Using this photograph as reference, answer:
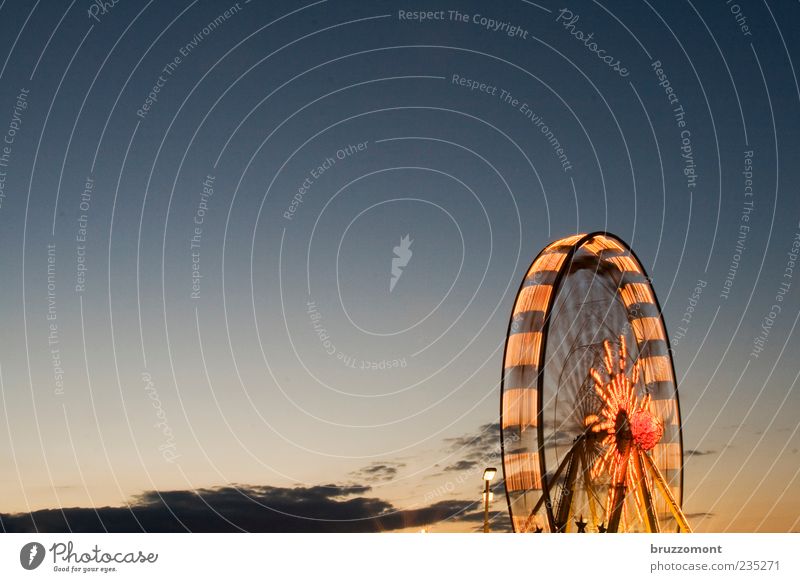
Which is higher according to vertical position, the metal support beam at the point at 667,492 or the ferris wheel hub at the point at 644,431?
the ferris wheel hub at the point at 644,431

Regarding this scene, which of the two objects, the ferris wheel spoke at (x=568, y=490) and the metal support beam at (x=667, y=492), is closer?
the ferris wheel spoke at (x=568, y=490)
